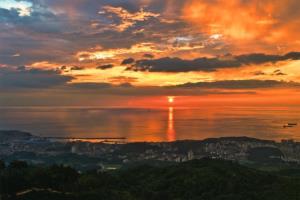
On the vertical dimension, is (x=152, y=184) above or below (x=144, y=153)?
above

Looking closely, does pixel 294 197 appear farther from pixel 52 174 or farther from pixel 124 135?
pixel 124 135

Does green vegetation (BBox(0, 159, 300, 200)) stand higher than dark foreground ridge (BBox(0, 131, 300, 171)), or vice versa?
green vegetation (BBox(0, 159, 300, 200))

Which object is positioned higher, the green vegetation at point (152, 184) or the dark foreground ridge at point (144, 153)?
the green vegetation at point (152, 184)

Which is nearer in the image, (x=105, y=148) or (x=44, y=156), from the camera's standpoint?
(x=44, y=156)

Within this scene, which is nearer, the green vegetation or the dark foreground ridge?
the green vegetation

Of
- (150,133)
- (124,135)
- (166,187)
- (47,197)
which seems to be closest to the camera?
(47,197)

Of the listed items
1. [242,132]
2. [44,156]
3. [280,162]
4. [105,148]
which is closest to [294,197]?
[280,162]

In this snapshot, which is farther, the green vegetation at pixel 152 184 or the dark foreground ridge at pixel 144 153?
the dark foreground ridge at pixel 144 153

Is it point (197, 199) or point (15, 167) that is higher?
point (15, 167)
